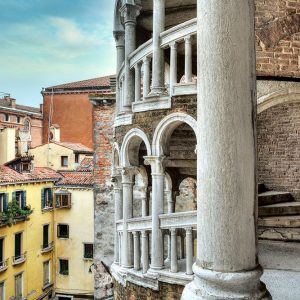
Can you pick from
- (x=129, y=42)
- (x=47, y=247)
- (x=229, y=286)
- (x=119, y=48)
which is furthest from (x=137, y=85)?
(x=47, y=247)

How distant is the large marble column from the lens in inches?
91.3

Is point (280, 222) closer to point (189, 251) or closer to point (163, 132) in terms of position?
point (189, 251)

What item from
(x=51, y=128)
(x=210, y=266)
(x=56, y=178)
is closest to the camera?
(x=210, y=266)

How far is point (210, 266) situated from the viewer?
235 centimetres

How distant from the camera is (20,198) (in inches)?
886

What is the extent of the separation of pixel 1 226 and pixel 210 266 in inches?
805

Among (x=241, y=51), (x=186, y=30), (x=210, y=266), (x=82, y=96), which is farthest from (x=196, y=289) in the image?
(x=82, y=96)

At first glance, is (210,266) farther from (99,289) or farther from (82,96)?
(82,96)

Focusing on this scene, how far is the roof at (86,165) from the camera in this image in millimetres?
26391

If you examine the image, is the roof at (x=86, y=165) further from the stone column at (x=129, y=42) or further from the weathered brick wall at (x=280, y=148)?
the stone column at (x=129, y=42)

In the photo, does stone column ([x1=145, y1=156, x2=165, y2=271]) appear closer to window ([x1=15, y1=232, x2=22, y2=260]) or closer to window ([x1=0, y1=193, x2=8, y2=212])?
window ([x1=0, y1=193, x2=8, y2=212])

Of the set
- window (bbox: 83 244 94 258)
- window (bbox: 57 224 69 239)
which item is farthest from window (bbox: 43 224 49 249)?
window (bbox: 83 244 94 258)

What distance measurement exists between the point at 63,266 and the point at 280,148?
68.3 ft

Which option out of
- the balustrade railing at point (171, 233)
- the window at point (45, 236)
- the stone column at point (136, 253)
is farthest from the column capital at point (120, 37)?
→ the window at point (45, 236)
